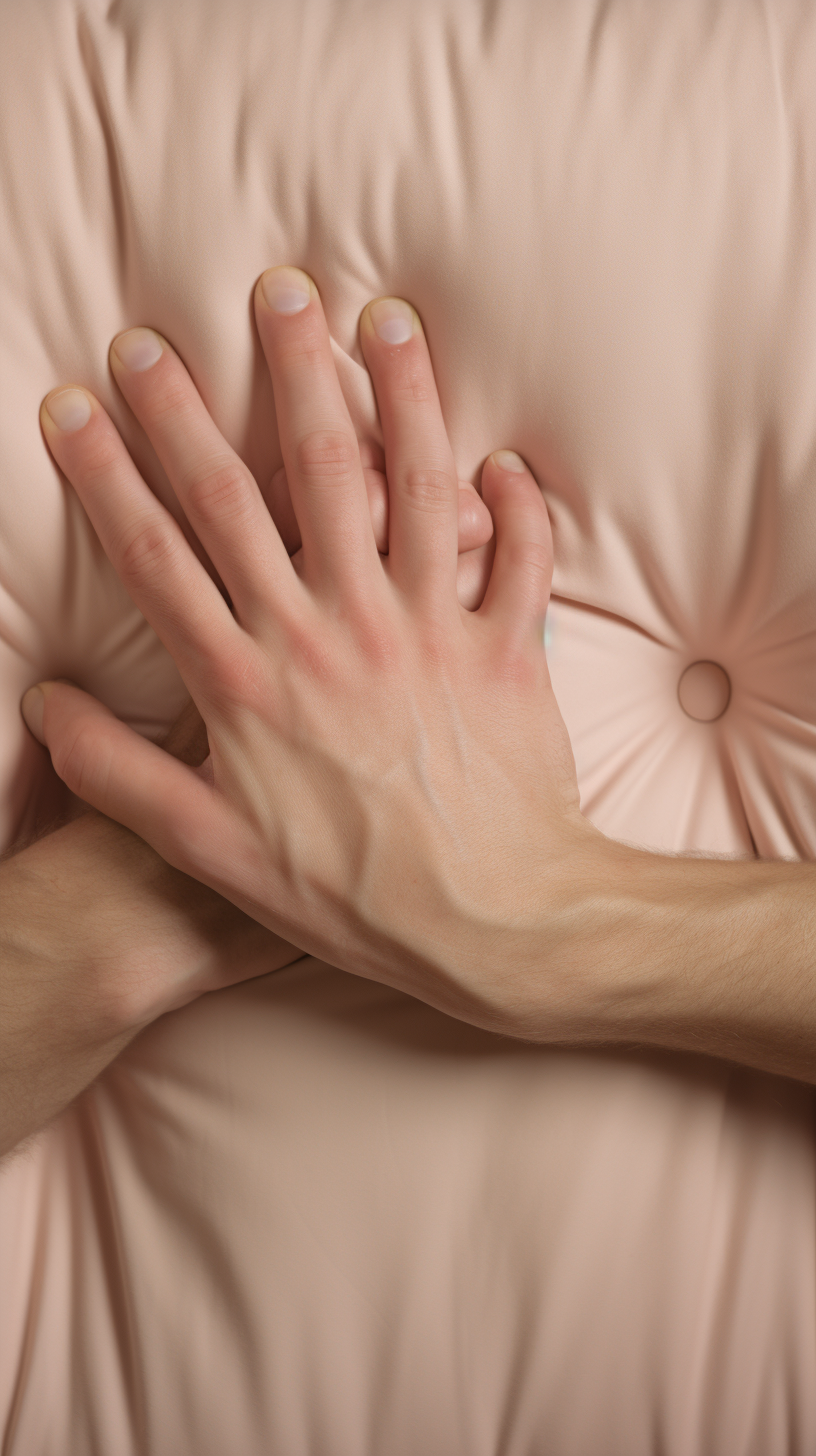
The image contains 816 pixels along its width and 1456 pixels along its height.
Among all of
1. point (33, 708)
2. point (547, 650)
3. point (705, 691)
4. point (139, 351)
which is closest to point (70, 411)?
point (139, 351)

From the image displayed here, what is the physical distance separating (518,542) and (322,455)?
125 millimetres

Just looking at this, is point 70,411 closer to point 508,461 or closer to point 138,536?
point 138,536

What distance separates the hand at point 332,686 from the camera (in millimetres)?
524

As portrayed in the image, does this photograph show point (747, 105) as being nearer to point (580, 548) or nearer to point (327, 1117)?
point (580, 548)

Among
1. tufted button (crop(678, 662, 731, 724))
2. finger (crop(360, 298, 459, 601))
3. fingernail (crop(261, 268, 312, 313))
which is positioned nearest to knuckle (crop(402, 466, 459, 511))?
finger (crop(360, 298, 459, 601))

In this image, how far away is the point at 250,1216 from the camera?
1.88 ft

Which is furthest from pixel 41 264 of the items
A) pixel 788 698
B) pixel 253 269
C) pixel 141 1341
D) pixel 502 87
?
pixel 141 1341

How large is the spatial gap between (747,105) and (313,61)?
226mm

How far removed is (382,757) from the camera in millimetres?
535

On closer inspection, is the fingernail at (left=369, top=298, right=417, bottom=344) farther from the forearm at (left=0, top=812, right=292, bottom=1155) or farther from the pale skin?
the forearm at (left=0, top=812, right=292, bottom=1155)

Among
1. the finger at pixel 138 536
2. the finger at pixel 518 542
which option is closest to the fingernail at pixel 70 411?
the finger at pixel 138 536

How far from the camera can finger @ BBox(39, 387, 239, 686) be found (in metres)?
0.53

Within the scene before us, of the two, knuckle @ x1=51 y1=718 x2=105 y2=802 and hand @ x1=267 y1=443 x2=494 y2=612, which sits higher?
hand @ x1=267 y1=443 x2=494 y2=612

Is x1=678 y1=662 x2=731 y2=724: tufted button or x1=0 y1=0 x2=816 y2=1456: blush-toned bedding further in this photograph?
x1=678 y1=662 x2=731 y2=724: tufted button
